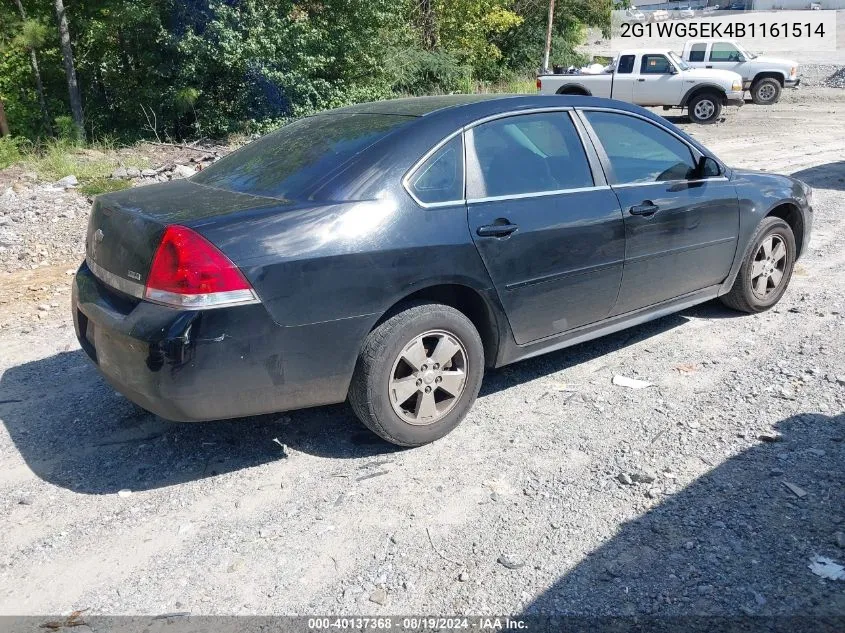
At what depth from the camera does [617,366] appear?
4.89m

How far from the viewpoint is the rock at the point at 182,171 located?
1131cm

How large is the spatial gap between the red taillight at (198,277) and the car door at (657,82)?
60.8ft

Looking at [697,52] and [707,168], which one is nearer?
[707,168]

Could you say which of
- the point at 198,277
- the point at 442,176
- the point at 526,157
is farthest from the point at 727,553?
the point at 198,277

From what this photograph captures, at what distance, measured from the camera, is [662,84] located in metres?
19.7

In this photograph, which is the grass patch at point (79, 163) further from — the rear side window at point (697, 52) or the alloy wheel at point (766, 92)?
the alloy wheel at point (766, 92)

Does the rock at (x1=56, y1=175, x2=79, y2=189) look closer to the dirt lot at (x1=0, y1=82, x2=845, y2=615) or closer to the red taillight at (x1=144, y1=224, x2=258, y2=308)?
the dirt lot at (x1=0, y1=82, x2=845, y2=615)

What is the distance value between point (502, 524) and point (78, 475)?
2092 millimetres

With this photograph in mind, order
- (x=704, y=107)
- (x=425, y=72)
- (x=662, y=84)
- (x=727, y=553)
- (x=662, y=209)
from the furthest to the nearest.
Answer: (x=425, y=72) → (x=662, y=84) → (x=704, y=107) → (x=662, y=209) → (x=727, y=553)

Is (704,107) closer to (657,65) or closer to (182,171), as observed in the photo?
(657,65)

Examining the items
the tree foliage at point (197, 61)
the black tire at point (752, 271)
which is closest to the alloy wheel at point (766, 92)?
the tree foliage at point (197, 61)

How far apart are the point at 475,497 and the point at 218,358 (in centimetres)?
131

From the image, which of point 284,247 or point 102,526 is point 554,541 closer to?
point 284,247

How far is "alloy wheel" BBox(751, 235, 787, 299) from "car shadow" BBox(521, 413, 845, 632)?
2138 millimetres
